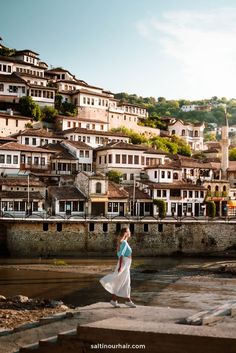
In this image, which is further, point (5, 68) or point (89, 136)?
point (5, 68)

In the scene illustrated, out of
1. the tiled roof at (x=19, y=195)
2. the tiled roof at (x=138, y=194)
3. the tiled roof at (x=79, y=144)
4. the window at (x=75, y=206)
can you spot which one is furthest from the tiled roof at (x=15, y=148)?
the tiled roof at (x=138, y=194)

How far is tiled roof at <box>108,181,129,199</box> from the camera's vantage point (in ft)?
166

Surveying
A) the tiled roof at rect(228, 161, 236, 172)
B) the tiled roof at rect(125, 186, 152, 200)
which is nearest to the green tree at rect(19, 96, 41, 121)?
the tiled roof at rect(125, 186, 152, 200)

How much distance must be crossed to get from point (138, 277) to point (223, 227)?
1585 centimetres

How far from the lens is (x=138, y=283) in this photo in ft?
97.3

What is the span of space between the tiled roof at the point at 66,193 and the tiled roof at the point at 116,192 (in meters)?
3.07

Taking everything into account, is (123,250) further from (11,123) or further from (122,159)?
(11,123)

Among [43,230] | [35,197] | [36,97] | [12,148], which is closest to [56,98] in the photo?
[36,97]

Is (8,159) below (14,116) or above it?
below

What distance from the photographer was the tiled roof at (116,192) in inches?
1998

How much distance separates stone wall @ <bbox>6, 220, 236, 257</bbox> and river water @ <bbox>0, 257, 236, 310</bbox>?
8.79ft

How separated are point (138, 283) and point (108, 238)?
45.1 feet

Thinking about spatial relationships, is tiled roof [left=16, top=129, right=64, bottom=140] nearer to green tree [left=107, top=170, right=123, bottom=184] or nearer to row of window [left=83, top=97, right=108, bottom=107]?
green tree [left=107, top=170, right=123, bottom=184]

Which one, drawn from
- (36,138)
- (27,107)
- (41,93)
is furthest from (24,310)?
(41,93)
